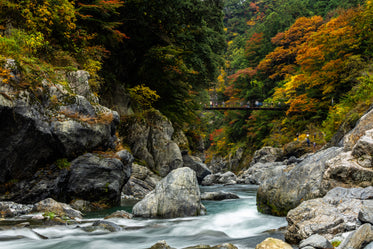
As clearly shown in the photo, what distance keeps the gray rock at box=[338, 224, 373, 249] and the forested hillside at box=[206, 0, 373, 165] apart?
10.7 m

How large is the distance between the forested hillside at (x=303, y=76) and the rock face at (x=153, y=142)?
8.52 m

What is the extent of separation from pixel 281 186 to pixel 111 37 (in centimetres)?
1002

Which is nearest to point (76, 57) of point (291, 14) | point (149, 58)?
point (149, 58)

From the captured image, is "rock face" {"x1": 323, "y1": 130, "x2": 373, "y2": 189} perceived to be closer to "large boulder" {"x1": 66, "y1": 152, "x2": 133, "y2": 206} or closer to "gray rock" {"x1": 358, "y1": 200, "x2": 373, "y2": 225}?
"gray rock" {"x1": 358, "y1": 200, "x2": 373, "y2": 225}

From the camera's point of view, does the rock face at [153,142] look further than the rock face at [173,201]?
Yes

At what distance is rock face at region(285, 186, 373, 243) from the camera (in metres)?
4.19

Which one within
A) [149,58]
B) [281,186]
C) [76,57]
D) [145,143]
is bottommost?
[281,186]

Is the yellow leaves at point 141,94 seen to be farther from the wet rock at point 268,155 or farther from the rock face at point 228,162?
the rock face at point 228,162

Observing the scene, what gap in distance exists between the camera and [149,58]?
584 inches

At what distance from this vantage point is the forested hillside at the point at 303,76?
19.4 m

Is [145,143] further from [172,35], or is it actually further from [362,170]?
[362,170]

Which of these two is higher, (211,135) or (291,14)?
(291,14)

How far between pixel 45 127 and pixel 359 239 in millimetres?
6843

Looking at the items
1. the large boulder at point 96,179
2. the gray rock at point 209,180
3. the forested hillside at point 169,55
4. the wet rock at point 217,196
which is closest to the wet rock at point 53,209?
the large boulder at point 96,179
